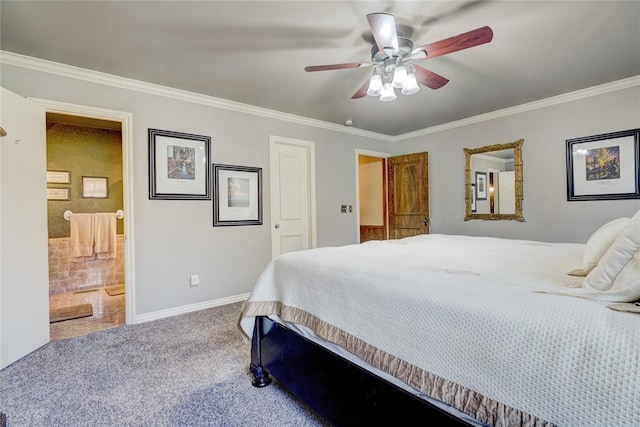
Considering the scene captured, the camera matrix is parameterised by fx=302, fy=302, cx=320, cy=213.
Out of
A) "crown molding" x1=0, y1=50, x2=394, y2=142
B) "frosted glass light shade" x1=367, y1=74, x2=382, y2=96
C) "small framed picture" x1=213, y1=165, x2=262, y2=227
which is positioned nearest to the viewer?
"frosted glass light shade" x1=367, y1=74, x2=382, y2=96

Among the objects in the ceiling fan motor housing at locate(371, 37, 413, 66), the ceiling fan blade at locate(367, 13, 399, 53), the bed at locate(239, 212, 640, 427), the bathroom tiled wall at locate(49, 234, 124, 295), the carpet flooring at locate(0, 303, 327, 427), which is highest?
the ceiling fan motor housing at locate(371, 37, 413, 66)

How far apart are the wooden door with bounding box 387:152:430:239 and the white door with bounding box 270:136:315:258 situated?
5.26ft

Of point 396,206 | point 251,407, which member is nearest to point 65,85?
point 251,407

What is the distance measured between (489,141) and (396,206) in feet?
5.51

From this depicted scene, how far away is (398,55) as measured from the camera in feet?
7.16

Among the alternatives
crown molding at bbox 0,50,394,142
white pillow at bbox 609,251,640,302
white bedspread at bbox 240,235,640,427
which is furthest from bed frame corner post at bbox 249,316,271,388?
crown molding at bbox 0,50,394,142

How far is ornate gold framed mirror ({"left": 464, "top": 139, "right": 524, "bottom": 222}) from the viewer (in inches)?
152

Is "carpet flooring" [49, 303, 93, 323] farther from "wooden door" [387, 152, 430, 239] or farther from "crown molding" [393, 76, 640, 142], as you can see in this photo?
"crown molding" [393, 76, 640, 142]

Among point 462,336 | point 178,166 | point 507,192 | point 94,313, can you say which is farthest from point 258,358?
point 507,192

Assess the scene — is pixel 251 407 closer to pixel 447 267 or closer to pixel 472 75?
pixel 447 267

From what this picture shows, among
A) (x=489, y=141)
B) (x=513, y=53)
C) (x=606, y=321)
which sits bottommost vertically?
(x=606, y=321)

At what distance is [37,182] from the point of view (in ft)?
8.05

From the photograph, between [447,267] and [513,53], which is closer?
[447,267]

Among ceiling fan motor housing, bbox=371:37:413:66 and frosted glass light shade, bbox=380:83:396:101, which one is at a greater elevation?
ceiling fan motor housing, bbox=371:37:413:66
